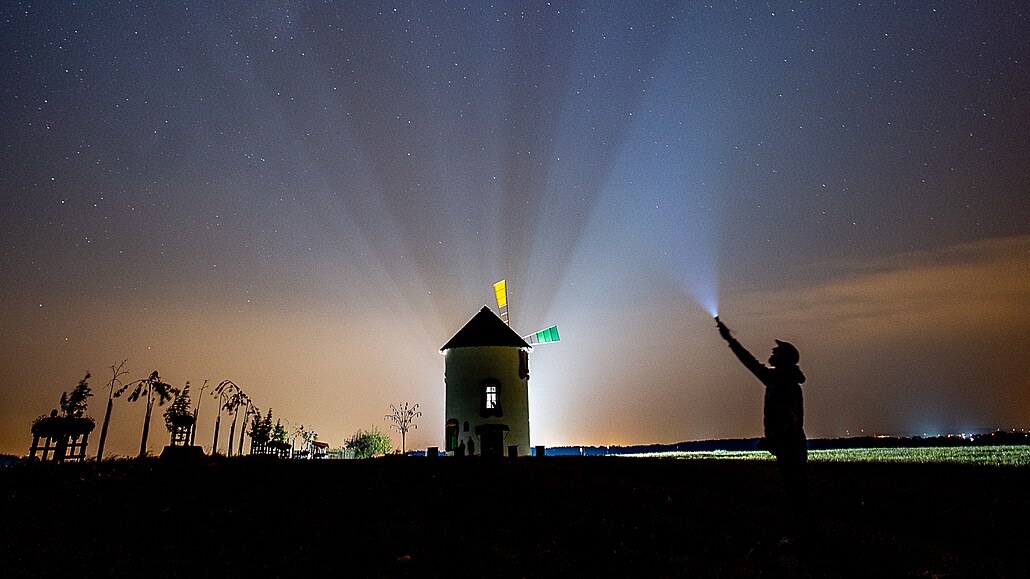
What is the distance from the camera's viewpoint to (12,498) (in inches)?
554

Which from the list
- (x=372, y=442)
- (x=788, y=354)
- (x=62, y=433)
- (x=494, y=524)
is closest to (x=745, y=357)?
(x=788, y=354)

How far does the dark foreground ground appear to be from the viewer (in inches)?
396

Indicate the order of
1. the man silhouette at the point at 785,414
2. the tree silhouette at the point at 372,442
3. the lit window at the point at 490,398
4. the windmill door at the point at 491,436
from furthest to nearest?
the tree silhouette at the point at 372,442 < the lit window at the point at 490,398 < the windmill door at the point at 491,436 < the man silhouette at the point at 785,414

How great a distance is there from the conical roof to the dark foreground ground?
19170mm

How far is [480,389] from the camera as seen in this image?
124ft

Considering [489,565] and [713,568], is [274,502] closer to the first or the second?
[489,565]

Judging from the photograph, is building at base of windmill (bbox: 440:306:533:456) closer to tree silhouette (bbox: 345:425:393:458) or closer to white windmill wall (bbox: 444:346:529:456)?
white windmill wall (bbox: 444:346:529:456)

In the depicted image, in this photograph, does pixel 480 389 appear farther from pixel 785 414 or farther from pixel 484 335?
pixel 785 414

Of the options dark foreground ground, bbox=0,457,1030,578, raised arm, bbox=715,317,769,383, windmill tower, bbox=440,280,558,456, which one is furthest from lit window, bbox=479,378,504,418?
raised arm, bbox=715,317,769,383

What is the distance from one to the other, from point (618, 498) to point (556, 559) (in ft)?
17.4

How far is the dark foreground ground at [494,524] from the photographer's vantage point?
396 inches

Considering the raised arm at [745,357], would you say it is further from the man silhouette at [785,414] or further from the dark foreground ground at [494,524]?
the dark foreground ground at [494,524]

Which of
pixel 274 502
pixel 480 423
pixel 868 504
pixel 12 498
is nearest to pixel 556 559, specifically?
pixel 274 502

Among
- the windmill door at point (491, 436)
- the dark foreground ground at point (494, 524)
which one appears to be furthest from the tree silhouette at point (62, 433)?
the windmill door at point (491, 436)
